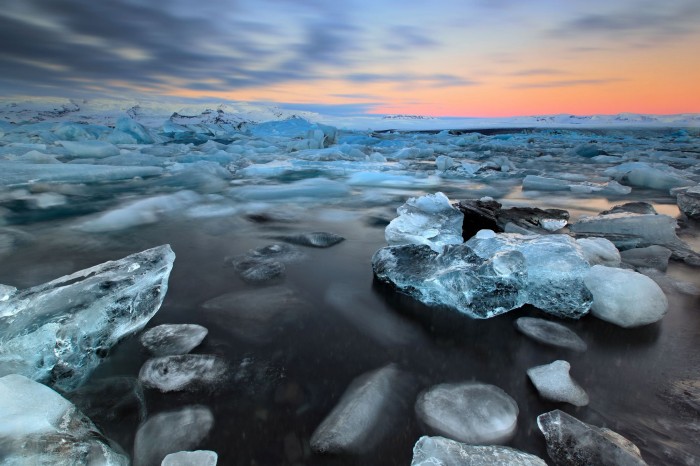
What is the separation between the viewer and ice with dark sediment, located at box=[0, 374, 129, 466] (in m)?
0.90

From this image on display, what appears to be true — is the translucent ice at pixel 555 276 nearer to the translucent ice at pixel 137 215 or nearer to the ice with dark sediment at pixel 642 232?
the ice with dark sediment at pixel 642 232

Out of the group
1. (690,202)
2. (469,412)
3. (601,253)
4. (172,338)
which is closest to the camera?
(469,412)

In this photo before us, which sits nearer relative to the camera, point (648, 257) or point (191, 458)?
point (191, 458)

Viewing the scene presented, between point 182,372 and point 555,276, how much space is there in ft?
6.27

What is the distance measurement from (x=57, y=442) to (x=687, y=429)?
1.97 meters

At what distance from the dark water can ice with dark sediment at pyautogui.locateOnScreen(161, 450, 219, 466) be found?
8cm

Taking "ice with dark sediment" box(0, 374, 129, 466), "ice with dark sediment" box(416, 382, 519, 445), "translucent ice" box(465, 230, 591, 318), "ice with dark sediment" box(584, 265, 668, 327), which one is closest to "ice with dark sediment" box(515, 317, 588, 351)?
"translucent ice" box(465, 230, 591, 318)

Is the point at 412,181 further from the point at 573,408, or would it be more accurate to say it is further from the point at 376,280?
the point at 573,408

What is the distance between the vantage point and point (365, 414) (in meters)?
1.27

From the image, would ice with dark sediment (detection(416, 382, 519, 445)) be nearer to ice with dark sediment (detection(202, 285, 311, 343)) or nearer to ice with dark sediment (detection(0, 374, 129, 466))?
ice with dark sediment (detection(202, 285, 311, 343))

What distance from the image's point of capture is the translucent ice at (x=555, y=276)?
1888 mm

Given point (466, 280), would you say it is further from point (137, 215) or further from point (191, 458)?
point (137, 215)

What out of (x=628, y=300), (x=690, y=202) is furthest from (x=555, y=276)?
(x=690, y=202)

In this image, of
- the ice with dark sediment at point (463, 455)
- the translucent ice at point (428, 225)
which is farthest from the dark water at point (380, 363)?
the translucent ice at point (428, 225)
